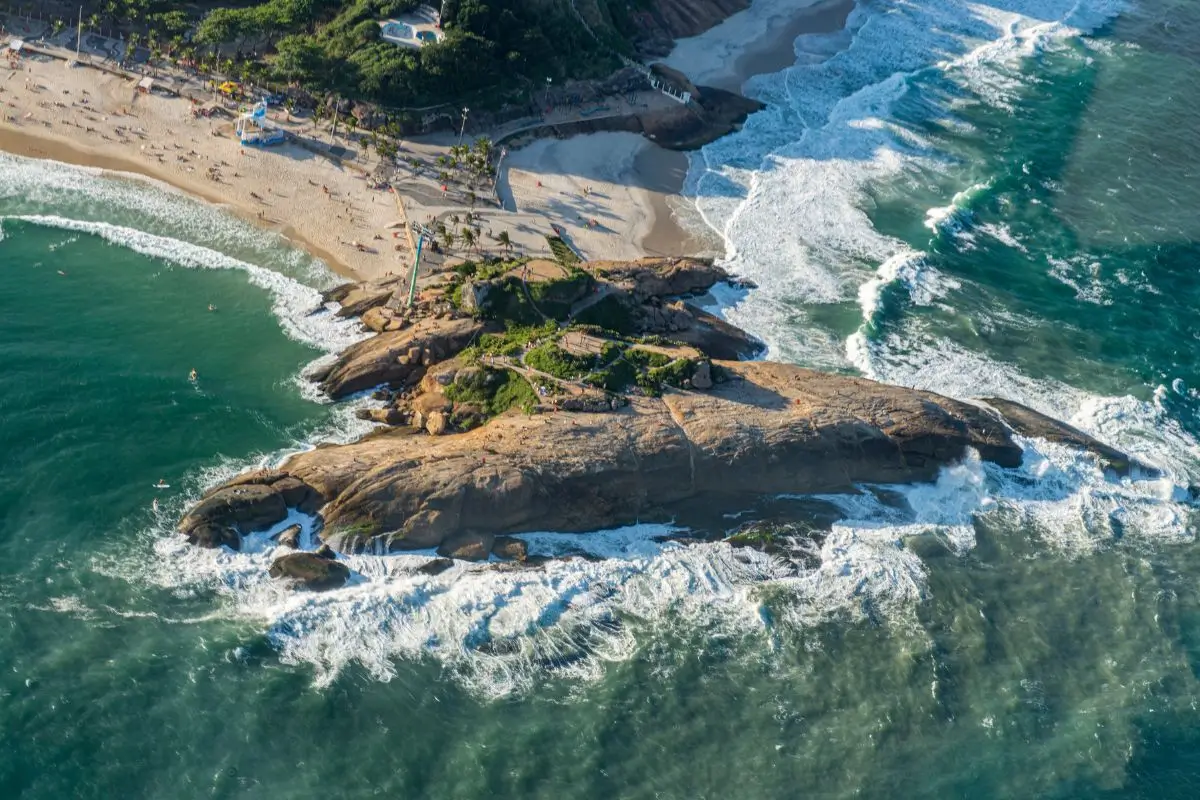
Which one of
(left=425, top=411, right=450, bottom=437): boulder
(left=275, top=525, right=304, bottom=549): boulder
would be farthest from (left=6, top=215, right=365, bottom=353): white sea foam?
(left=275, top=525, right=304, bottom=549): boulder

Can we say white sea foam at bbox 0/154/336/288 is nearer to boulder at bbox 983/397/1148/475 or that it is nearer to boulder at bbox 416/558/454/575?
boulder at bbox 416/558/454/575

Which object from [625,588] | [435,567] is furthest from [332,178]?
[625,588]

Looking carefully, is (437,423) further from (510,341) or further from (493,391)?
(510,341)

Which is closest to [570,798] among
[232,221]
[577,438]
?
[577,438]

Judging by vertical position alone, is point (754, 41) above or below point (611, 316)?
above

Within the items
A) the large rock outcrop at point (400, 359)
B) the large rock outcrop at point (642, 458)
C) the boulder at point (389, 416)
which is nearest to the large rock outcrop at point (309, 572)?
the large rock outcrop at point (642, 458)

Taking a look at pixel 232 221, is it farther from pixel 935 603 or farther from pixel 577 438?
pixel 935 603
